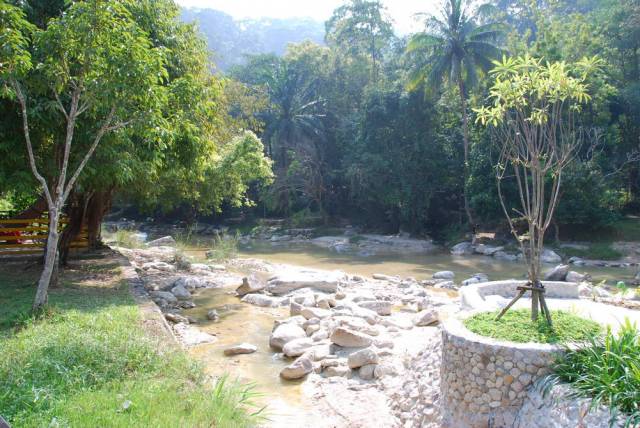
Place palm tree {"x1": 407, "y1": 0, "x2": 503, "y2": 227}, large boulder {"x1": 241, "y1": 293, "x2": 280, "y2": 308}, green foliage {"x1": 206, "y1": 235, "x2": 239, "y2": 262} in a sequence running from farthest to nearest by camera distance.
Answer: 1. palm tree {"x1": 407, "y1": 0, "x2": 503, "y2": 227}
2. green foliage {"x1": 206, "y1": 235, "x2": 239, "y2": 262}
3. large boulder {"x1": 241, "y1": 293, "x2": 280, "y2": 308}

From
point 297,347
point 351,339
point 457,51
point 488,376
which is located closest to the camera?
point 488,376

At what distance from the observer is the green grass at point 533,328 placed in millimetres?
4957

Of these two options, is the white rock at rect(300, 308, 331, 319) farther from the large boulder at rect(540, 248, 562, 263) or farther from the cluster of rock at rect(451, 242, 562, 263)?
the cluster of rock at rect(451, 242, 562, 263)

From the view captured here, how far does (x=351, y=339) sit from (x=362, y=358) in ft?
2.95

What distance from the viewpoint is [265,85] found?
122ft

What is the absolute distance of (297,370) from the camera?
7367mm

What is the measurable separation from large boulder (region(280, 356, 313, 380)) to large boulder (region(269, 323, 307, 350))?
1187 millimetres

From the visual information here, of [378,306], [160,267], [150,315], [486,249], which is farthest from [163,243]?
[150,315]

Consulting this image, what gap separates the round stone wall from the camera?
4.69m

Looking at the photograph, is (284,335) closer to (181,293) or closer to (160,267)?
(181,293)

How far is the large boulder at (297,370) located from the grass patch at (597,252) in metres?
17.4

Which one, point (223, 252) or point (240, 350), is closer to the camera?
point (240, 350)

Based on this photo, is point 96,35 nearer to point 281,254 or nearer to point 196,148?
point 196,148

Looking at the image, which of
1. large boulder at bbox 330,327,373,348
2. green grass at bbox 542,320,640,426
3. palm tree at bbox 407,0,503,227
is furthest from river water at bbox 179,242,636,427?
palm tree at bbox 407,0,503,227
